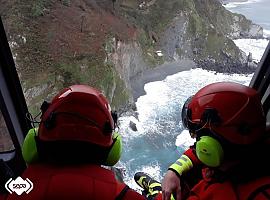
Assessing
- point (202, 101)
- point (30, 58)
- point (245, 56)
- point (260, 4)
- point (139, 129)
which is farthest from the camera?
point (260, 4)

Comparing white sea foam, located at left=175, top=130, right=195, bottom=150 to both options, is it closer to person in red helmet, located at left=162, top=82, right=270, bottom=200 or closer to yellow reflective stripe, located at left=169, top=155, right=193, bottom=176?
yellow reflective stripe, located at left=169, top=155, right=193, bottom=176

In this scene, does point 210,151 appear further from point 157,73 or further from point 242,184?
point 157,73

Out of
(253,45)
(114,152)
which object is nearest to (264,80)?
(114,152)

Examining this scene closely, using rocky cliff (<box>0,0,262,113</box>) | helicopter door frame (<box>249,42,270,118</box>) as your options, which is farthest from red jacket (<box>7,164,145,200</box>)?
rocky cliff (<box>0,0,262,113</box>)

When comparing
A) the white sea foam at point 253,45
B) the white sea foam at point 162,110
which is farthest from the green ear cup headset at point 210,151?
the white sea foam at point 253,45

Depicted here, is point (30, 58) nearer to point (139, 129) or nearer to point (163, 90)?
point (139, 129)

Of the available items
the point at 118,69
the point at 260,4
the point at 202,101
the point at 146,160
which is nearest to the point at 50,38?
the point at 118,69
